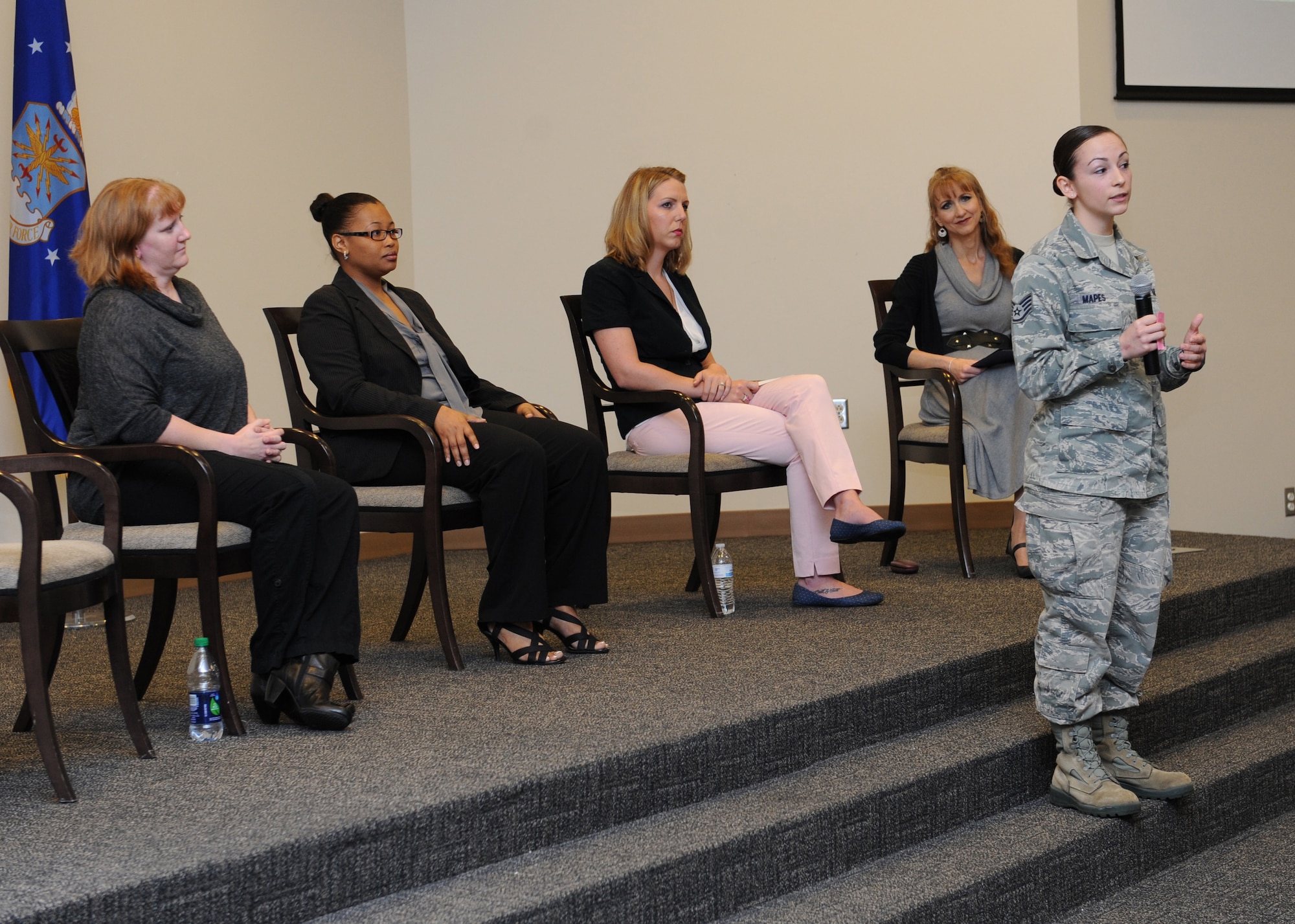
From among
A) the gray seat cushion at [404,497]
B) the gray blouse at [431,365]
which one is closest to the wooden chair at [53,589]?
the gray seat cushion at [404,497]

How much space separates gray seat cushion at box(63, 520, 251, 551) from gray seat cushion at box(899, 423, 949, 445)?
2.28m

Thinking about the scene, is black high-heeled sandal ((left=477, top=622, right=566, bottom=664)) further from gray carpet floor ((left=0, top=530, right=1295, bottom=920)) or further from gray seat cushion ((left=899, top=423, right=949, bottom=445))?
gray seat cushion ((left=899, top=423, right=949, bottom=445))

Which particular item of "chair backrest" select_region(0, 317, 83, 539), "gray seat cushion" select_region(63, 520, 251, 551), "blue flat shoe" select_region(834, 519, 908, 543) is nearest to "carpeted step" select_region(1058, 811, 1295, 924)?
"blue flat shoe" select_region(834, 519, 908, 543)

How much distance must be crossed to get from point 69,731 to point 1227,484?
4.42 m

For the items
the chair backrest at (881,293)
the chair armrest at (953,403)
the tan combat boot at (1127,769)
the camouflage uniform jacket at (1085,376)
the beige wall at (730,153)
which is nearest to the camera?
the camouflage uniform jacket at (1085,376)

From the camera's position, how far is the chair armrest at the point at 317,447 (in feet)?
9.37

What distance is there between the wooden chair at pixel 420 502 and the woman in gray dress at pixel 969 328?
5.50 feet

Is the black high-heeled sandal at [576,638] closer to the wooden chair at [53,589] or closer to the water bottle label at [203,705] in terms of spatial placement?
the water bottle label at [203,705]

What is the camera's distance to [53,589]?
6.84 feet

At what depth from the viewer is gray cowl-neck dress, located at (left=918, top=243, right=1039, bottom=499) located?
3.92m

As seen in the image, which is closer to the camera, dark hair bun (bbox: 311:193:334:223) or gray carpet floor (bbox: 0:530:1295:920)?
gray carpet floor (bbox: 0:530:1295:920)

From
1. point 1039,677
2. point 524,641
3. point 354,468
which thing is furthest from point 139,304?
point 1039,677

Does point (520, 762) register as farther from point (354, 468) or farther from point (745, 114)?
point (745, 114)

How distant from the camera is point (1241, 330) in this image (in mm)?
5141
